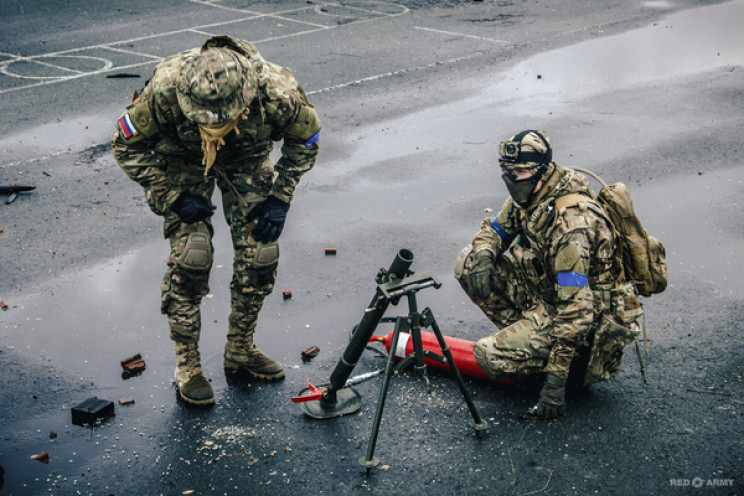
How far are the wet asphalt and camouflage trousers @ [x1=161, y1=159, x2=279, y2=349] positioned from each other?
0.43 m

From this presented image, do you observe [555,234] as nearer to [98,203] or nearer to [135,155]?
[135,155]

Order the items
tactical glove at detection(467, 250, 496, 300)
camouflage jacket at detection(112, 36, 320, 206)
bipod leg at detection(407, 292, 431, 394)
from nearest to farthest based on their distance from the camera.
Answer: bipod leg at detection(407, 292, 431, 394), camouflage jacket at detection(112, 36, 320, 206), tactical glove at detection(467, 250, 496, 300)

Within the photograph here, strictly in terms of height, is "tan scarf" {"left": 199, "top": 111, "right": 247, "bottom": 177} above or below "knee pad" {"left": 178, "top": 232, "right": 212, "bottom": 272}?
above

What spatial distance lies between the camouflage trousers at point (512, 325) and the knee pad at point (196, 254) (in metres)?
1.56

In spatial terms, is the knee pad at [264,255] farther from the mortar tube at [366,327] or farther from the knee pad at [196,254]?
the mortar tube at [366,327]

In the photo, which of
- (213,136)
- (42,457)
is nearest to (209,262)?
(213,136)

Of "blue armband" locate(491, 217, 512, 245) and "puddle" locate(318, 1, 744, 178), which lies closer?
"blue armband" locate(491, 217, 512, 245)

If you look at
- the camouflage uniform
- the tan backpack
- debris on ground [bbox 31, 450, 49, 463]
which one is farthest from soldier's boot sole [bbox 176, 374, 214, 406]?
the tan backpack

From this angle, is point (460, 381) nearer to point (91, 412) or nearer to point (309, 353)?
point (309, 353)

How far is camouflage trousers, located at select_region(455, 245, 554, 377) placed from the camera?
462 centimetres

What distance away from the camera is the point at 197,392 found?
15.3ft

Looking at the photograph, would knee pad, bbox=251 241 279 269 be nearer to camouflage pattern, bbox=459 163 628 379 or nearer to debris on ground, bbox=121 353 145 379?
debris on ground, bbox=121 353 145 379

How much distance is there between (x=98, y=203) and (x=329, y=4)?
382 inches

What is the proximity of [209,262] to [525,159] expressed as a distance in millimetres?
1918
